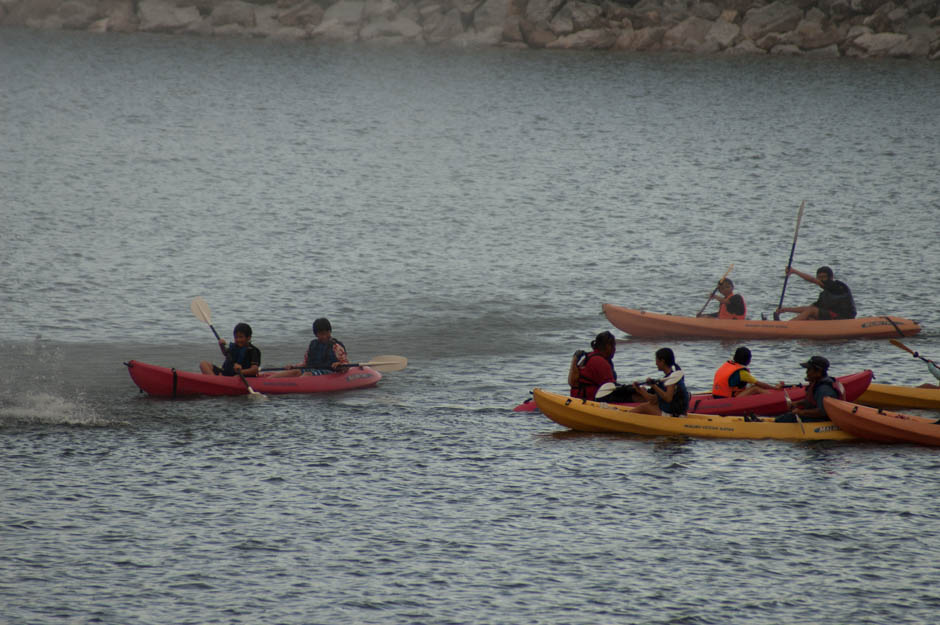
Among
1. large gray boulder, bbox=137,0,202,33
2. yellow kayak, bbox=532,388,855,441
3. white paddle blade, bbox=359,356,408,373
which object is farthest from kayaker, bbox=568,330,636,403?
large gray boulder, bbox=137,0,202,33

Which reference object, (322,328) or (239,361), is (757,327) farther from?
(239,361)

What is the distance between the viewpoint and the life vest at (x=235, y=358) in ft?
75.5

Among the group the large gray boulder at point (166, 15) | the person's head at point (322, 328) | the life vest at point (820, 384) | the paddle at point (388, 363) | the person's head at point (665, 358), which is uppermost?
the large gray boulder at point (166, 15)

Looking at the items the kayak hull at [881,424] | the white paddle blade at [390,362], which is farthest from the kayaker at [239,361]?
the kayak hull at [881,424]

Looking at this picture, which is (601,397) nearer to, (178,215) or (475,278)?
(475,278)

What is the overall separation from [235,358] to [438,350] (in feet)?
18.7

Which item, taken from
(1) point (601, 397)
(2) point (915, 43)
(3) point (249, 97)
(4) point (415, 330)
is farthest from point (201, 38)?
(1) point (601, 397)

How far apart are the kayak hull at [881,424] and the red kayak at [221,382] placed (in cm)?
840

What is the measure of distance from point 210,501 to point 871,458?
32.4 ft

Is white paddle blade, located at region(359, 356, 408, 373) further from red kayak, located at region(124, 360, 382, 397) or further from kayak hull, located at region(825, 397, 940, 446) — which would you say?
kayak hull, located at region(825, 397, 940, 446)

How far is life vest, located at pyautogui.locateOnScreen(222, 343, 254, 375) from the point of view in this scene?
23016 millimetres

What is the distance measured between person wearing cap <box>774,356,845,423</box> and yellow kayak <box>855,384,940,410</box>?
191 cm

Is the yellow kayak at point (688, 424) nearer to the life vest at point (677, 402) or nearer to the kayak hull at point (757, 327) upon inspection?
the life vest at point (677, 402)

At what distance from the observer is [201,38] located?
9300cm
